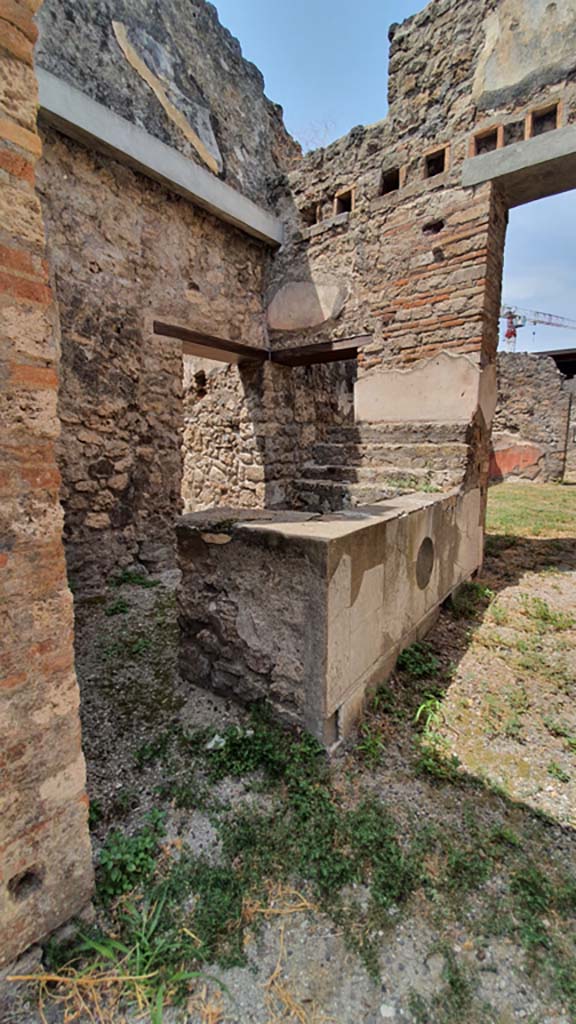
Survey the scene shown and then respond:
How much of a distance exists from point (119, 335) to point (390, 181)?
335cm

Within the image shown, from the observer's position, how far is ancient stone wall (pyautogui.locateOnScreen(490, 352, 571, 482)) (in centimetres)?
1214

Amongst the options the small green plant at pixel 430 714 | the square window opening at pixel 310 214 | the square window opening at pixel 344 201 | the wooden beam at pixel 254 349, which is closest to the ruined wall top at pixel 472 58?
the square window opening at pixel 344 201

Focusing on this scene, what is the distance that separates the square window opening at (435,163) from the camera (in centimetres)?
Result: 422

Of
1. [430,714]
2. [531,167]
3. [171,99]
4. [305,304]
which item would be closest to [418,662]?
[430,714]

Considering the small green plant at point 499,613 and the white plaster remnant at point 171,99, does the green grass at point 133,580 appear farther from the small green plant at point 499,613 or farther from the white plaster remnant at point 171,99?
the white plaster remnant at point 171,99

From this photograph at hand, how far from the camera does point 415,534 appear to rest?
2891 mm

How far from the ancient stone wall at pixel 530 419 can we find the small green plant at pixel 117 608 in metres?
11.8

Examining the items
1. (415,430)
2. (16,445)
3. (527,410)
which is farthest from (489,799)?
(527,410)

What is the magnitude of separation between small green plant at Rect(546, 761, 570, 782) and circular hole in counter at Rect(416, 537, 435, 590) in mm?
1240

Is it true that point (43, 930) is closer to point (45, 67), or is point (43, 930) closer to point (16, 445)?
point (16, 445)

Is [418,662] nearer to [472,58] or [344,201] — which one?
[344,201]

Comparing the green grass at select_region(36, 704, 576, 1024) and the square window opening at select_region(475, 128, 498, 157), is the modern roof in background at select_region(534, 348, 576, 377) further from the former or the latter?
the green grass at select_region(36, 704, 576, 1024)

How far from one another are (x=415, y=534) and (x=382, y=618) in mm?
665

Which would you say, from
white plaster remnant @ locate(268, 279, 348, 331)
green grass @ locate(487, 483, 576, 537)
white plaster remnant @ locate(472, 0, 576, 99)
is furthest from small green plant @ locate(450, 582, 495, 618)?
white plaster remnant @ locate(472, 0, 576, 99)
